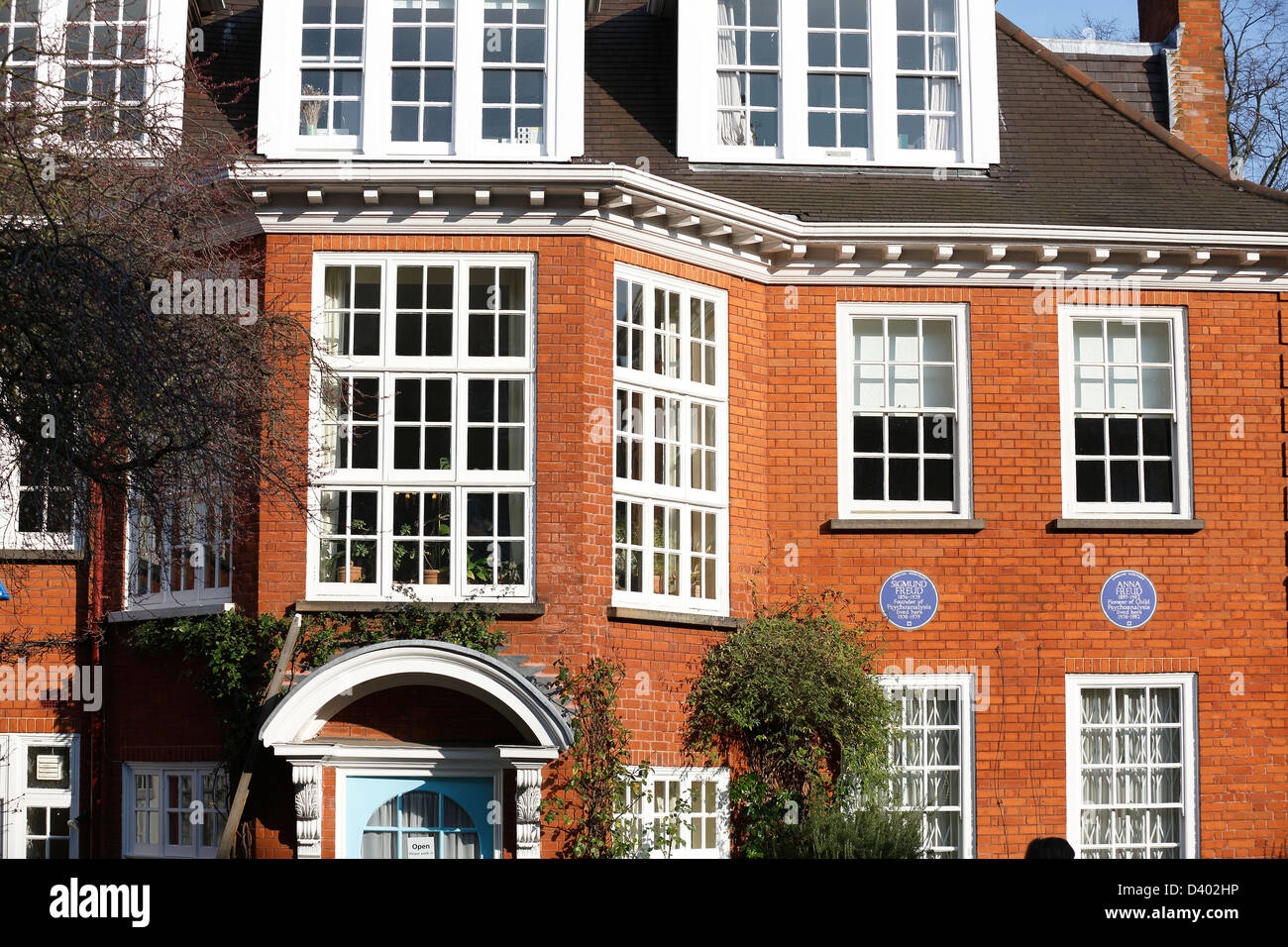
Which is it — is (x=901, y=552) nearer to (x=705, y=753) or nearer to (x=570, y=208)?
(x=705, y=753)

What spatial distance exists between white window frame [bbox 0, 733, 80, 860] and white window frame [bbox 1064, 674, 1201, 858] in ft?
31.6

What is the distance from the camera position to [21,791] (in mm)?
14227

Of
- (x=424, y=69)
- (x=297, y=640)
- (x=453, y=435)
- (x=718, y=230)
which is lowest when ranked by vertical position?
(x=297, y=640)

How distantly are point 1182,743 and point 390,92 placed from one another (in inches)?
402

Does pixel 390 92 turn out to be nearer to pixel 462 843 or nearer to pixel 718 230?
pixel 718 230

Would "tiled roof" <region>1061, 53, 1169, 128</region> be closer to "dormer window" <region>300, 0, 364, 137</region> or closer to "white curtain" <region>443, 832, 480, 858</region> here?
"dormer window" <region>300, 0, 364, 137</region>

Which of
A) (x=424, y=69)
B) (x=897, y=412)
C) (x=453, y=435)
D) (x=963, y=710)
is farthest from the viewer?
(x=897, y=412)

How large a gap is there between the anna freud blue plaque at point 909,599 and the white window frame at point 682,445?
1.65 meters

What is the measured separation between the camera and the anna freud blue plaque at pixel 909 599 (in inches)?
573

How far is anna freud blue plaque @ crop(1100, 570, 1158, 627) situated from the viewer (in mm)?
14703

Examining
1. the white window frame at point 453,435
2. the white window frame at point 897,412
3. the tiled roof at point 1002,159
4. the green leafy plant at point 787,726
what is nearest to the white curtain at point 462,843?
the white window frame at point 453,435

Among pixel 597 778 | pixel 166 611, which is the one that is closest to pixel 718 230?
pixel 597 778
